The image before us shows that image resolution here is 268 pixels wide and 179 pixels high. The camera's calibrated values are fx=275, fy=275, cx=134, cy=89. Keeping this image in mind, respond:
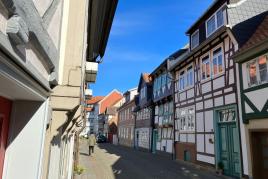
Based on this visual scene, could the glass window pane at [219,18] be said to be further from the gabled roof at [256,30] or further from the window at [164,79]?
the window at [164,79]

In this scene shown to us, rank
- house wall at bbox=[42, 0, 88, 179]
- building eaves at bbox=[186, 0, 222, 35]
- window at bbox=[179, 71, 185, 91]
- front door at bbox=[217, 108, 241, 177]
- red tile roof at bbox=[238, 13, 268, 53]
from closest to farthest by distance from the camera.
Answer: house wall at bbox=[42, 0, 88, 179] → red tile roof at bbox=[238, 13, 268, 53] → front door at bbox=[217, 108, 241, 177] → building eaves at bbox=[186, 0, 222, 35] → window at bbox=[179, 71, 185, 91]

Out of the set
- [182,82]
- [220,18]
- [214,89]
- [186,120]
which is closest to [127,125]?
[182,82]

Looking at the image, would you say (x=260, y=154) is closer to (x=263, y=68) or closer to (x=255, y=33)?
(x=263, y=68)

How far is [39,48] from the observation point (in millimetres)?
2006

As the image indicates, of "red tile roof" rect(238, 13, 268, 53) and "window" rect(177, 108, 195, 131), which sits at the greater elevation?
"red tile roof" rect(238, 13, 268, 53)

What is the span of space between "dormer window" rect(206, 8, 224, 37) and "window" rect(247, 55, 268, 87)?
3.72 m

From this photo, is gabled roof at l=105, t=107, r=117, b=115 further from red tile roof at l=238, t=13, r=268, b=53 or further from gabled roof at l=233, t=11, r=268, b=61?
red tile roof at l=238, t=13, r=268, b=53

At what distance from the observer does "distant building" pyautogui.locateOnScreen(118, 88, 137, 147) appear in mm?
37391

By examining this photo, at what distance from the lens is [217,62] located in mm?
13609

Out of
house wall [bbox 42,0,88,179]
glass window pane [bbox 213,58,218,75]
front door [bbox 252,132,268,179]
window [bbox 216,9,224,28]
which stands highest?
window [bbox 216,9,224,28]

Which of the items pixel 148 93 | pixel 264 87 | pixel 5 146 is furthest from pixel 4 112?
pixel 148 93

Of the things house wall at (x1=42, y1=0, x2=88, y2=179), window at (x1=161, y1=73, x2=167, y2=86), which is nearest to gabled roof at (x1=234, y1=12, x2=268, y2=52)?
house wall at (x1=42, y1=0, x2=88, y2=179)

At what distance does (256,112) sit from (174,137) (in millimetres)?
9721

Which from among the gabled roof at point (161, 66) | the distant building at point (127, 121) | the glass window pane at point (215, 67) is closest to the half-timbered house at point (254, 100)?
the glass window pane at point (215, 67)
